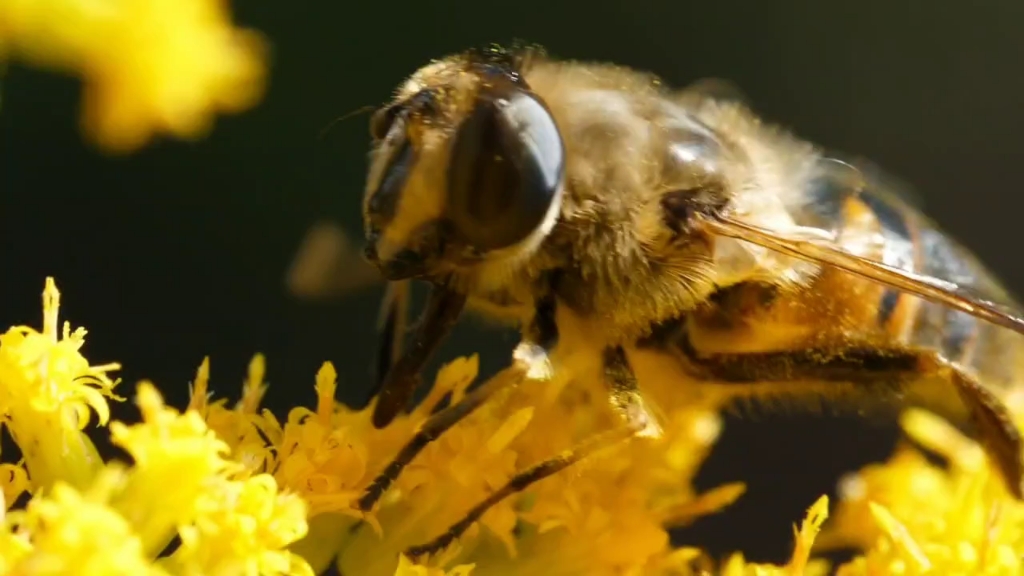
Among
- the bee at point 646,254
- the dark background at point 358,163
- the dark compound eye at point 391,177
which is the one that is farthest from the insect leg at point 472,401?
the dark background at point 358,163

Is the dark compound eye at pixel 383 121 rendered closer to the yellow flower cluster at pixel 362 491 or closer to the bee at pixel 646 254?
the bee at pixel 646 254

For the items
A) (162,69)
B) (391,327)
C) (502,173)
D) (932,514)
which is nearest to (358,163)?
(162,69)

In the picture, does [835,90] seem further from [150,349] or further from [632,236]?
[632,236]

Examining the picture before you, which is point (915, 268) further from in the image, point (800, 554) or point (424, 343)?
point (424, 343)

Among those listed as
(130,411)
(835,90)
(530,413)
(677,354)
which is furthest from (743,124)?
(835,90)

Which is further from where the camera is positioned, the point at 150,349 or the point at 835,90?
the point at 835,90
